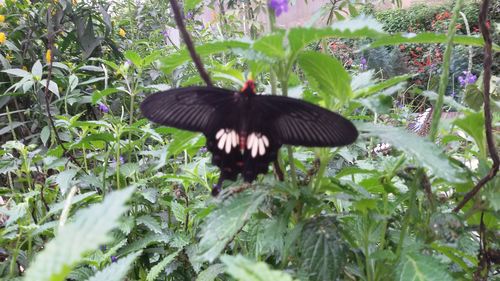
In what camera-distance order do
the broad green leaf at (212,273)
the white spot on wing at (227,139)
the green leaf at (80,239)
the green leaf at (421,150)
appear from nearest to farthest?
the green leaf at (80,239) → the green leaf at (421,150) → the white spot on wing at (227,139) → the broad green leaf at (212,273)

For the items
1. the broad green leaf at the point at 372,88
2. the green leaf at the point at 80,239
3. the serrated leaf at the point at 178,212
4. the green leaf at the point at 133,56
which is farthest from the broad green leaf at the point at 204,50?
the green leaf at the point at 133,56

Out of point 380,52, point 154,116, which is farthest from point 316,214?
point 380,52

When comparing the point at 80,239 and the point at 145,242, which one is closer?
the point at 80,239

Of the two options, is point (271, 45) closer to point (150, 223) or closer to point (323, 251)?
point (323, 251)

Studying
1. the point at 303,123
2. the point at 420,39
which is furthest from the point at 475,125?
the point at 303,123

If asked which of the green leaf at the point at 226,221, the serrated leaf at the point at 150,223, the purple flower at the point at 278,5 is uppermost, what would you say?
the purple flower at the point at 278,5

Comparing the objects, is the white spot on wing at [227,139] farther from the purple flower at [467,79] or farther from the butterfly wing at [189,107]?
the purple flower at [467,79]

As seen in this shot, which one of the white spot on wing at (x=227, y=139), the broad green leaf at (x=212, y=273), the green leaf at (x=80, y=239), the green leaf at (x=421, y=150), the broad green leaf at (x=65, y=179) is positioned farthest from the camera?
the broad green leaf at (x=65, y=179)

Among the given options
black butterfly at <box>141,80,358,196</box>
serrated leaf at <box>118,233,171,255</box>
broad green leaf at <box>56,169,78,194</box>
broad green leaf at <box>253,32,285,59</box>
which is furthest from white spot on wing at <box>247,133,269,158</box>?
broad green leaf at <box>56,169,78,194</box>
